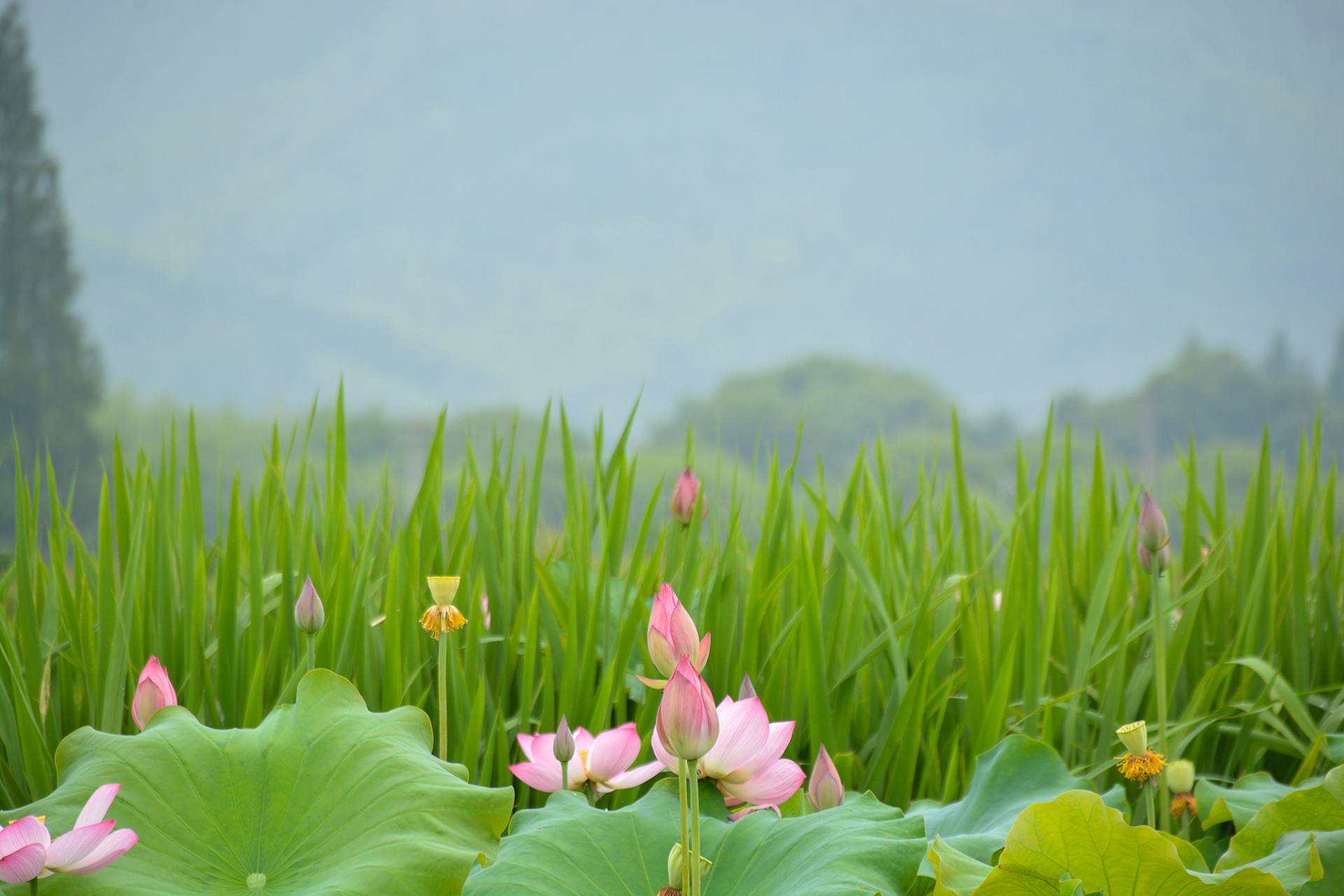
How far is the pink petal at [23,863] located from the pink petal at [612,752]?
415mm

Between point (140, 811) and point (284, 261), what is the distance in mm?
132186

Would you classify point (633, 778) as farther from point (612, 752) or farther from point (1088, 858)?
point (1088, 858)

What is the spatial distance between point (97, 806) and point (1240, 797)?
0.96 metres

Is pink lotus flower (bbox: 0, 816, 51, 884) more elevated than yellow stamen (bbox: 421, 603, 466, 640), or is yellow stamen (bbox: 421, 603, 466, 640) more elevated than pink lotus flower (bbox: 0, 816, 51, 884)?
yellow stamen (bbox: 421, 603, 466, 640)

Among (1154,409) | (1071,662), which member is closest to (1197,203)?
(1154,409)

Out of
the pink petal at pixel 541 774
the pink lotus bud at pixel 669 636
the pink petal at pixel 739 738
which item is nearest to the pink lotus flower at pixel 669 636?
the pink lotus bud at pixel 669 636

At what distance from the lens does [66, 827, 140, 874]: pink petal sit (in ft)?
1.99

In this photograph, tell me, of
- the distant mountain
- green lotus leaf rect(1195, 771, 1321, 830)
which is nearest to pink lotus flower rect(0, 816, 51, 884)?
green lotus leaf rect(1195, 771, 1321, 830)

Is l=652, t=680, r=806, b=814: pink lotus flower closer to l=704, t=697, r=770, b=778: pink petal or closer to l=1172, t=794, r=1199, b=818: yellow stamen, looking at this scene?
l=704, t=697, r=770, b=778: pink petal

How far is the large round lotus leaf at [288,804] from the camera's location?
0.70 meters

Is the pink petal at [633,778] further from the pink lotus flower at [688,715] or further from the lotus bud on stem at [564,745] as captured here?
the pink lotus flower at [688,715]

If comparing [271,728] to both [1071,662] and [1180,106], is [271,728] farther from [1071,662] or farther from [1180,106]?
[1180,106]

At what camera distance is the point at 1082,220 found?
4648 inches

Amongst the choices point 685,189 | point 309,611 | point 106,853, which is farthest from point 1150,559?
point 685,189
